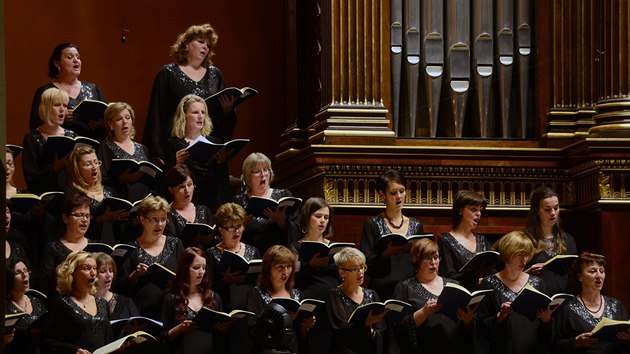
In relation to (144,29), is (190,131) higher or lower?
lower

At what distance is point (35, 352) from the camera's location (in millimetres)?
4297

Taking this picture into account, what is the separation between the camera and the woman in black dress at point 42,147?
201 inches

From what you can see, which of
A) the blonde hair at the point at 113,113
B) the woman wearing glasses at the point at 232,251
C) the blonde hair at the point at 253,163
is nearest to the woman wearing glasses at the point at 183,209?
the woman wearing glasses at the point at 232,251

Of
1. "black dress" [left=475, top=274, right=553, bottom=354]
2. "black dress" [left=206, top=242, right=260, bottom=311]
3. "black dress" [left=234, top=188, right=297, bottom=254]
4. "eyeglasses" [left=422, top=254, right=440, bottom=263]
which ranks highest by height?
"black dress" [left=234, top=188, right=297, bottom=254]

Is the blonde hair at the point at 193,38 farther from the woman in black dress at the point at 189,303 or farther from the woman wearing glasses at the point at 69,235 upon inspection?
the woman in black dress at the point at 189,303

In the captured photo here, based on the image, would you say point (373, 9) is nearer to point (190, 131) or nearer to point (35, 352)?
point (190, 131)

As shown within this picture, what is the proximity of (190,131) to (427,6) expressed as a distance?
1.64 m

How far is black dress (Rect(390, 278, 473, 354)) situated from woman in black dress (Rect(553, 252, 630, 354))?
0.39m

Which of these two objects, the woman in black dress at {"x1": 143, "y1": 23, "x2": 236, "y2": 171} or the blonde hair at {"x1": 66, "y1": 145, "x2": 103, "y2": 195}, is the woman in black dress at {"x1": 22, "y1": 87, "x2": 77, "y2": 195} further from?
the woman in black dress at {"x1": 143, "y1": 23, "x2": 236, "y2": 171}

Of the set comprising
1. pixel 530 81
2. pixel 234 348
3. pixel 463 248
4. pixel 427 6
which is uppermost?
pixel 427 6

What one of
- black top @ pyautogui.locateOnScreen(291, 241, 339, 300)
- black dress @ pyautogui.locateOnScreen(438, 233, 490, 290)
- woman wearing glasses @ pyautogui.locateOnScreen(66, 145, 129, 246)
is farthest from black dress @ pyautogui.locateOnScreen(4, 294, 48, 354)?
black dress @ pyautogui.locateOnScreen(438, 233, 490, 290)

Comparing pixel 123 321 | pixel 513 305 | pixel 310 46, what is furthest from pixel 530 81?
pixel 123 321

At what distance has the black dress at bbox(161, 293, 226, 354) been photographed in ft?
14.5

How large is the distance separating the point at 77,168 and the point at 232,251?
73 cm
